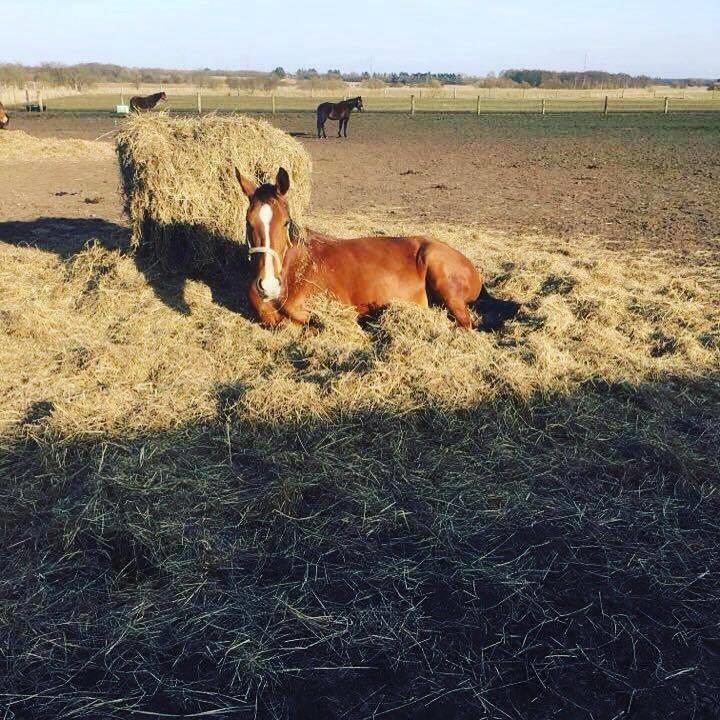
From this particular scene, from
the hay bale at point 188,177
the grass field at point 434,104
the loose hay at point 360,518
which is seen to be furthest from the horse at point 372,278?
the grass field at point 434,104

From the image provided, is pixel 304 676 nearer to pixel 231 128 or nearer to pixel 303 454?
pixel 303 454

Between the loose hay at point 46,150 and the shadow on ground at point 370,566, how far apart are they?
54.8 ft

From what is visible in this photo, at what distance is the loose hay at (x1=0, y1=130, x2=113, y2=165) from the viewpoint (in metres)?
18.0

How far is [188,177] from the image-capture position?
6.65 metres

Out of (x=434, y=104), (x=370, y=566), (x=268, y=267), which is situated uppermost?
(x=434, y=104)

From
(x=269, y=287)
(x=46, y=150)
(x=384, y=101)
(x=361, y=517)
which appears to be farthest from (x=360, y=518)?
(x=384, y=101)

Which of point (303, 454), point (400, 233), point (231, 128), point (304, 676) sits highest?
point (231, 128)

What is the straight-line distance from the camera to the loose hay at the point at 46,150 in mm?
17953

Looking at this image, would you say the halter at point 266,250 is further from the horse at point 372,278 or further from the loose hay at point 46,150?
the loose hay at point 46,150

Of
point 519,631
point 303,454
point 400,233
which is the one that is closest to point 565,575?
point 519,631

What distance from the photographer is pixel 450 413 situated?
162 inches

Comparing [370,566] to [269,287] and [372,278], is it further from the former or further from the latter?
[372,278]

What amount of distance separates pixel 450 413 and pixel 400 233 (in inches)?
232

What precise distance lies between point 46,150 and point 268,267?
17526 millimetres
